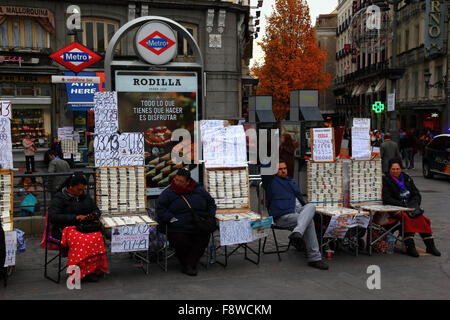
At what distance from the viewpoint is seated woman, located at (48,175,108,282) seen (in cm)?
585

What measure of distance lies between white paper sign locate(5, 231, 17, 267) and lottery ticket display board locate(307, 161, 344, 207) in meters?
4.21

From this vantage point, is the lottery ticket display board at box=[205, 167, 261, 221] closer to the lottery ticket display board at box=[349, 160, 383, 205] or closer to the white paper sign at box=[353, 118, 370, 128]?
the lottery ticket display board at box=[349, 160, 383, 205]

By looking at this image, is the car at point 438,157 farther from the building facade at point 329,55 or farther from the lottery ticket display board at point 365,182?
the building facade at point 329,55

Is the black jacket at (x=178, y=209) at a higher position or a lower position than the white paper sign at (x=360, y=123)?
lower

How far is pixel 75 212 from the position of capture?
20.1 ft

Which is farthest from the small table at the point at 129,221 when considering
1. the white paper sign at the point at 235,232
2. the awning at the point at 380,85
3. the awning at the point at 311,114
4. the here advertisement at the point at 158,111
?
the awning at the point at 380,85

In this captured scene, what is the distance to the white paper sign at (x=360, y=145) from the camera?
7.88 meters

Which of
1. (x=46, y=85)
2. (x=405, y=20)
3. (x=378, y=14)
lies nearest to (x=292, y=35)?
(x=405, y=20)

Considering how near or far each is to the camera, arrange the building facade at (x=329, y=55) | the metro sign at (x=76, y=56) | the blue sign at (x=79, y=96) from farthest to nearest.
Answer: the building facade at (x=329, y=55) → the blue sign at (x=79, y=96) → the metro sign at (x=76, y=56)

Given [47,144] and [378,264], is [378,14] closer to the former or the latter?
[47,144]

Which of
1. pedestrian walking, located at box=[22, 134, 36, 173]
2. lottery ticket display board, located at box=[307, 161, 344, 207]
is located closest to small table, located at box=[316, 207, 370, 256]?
lottery ticket display board, located at box=[307, 161, 344, 207]

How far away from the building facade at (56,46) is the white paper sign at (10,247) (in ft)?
44.4

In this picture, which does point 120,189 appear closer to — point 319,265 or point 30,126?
point 319,265

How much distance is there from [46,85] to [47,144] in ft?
8.45
